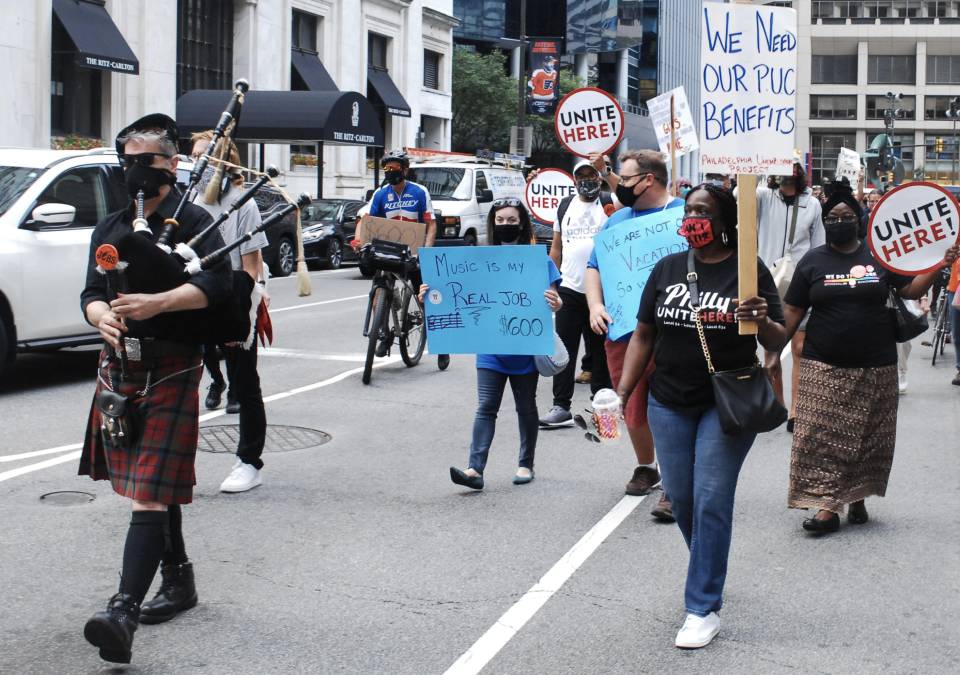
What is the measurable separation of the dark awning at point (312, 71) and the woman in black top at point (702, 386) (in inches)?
1306

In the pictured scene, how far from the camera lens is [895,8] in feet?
310

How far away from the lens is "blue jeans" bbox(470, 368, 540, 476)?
666 centimetres

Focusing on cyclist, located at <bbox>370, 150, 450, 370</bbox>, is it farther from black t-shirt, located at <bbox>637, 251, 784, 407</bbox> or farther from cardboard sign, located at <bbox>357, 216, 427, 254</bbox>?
black t-shirt, located at <bbox>637, 251, 784, 407</bbox>

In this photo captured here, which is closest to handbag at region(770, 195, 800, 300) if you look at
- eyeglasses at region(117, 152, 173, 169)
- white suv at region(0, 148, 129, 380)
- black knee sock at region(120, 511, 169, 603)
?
eyeglasses at region(117, 152, 173, 169)

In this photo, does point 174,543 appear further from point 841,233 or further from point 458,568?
point 841,233

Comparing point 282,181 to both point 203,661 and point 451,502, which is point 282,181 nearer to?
point 451,502

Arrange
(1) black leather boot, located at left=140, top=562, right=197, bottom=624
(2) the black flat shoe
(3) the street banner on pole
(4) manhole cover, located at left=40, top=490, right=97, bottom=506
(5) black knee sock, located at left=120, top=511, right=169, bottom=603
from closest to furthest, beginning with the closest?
(5) black knee sock, located at left=120, top=511, right=169, bottom=603, (1) black leather boot, located at left=140, top=562, right=197, bottom=624, (2) the black flat shoe, (4) manhole cover, located at left=40, top=490, right=97, bottom=506, (3) the street banner on pole

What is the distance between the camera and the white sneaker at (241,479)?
21.3 feet

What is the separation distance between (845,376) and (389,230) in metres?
5.52

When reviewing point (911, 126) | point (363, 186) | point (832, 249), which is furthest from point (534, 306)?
point (911, 126)

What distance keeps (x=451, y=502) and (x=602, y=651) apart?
2.24 metres

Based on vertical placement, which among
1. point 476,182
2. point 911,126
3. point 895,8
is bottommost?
point 476,182

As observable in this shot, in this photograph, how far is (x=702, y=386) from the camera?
4.44 meters

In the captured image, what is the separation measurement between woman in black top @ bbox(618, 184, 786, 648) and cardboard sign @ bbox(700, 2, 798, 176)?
0.20 m
